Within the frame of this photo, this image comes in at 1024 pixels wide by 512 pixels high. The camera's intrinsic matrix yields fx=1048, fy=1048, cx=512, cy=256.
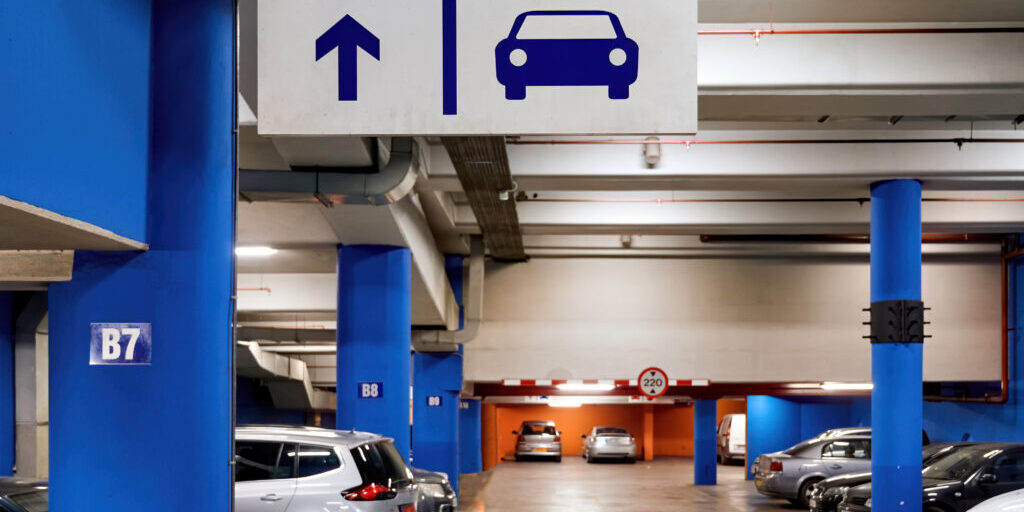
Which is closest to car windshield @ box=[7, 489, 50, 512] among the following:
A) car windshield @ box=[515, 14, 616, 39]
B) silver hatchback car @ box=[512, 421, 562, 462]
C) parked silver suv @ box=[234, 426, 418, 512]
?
parked silver suv @ box=[234, 426, 418, 512]

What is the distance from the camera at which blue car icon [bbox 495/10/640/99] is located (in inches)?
169

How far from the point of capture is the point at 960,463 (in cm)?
1379

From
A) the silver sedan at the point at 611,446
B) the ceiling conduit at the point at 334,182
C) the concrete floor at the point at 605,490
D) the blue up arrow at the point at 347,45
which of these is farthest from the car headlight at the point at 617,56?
the silver sedan at the point at 611,446

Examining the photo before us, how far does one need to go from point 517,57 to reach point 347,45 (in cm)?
70

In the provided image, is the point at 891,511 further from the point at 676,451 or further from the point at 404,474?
the point at 676,451

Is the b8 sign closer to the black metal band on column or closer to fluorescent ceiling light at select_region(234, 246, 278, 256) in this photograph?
fluorescent ceiling light at select_region(234, 246, 278, 256)

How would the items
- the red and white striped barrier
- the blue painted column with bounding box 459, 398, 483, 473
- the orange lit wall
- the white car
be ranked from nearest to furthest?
the white car → the red and white striped barrier → the blue painted column with bounding box 459, 398, 483, 473 → the orange lit wall

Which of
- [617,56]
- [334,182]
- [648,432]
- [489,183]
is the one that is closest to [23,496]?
[334,182]

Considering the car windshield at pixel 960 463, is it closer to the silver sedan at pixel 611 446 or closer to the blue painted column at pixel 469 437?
the blue painted column at pixel 469 437

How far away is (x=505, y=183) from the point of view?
12.5m

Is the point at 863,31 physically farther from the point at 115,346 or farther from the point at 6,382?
the point at 6,382

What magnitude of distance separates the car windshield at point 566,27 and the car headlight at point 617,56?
0.06m

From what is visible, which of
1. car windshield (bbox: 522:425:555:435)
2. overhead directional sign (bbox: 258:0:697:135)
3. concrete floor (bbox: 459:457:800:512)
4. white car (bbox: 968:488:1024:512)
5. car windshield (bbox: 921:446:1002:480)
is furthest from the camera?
car windshield (bbox: 522:425:555:435)

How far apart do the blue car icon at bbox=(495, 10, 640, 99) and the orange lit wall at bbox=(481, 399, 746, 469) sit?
3362cm
